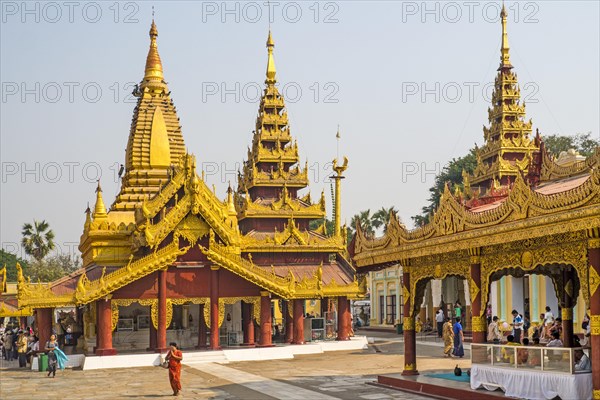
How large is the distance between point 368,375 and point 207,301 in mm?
10350

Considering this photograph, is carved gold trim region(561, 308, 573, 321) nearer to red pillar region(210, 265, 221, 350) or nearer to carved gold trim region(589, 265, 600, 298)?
carved gold trim region(589, 265, 600, 298)

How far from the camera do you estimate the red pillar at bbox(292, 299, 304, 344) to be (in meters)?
38.1

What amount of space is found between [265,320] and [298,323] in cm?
217

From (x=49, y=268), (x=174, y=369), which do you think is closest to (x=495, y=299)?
(x=174, y=369)

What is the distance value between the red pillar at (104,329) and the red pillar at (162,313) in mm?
1782

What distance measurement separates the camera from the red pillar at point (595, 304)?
54.2 feet

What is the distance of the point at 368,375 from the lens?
89.2 feet

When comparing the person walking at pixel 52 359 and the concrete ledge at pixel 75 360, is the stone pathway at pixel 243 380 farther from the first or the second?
the concrete ledge at pixel 75 360

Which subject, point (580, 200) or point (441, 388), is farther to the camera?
point (441, 388)

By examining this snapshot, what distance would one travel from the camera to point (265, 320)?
36688 mm

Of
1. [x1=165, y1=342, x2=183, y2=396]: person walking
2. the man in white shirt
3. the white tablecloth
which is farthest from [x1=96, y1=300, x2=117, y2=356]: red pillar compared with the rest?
the man in white shirt

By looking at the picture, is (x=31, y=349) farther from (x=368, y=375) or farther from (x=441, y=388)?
(x=441, y=388)

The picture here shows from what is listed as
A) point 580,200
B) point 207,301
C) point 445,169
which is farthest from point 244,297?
point 445,169

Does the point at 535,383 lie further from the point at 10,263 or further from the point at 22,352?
the point at 10,263
